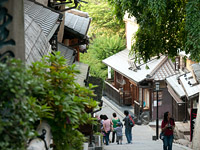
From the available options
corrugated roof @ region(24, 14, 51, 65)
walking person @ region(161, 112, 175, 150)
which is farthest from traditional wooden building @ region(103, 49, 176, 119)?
corrugated roof @ region(24, 14, 51, 65)

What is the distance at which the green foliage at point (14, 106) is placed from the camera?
3086mm

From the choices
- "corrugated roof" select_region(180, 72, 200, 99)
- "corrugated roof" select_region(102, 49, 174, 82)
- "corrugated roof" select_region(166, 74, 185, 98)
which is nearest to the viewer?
"corrugated roof" select_region(180, 72, 200, 99)

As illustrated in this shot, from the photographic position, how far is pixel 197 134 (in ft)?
54.4

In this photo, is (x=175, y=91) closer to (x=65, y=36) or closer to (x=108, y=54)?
(x=65, y=36)

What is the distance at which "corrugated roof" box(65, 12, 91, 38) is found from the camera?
17.3 meters

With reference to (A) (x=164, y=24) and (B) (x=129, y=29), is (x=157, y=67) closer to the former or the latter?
(B) (x=129, y=29)

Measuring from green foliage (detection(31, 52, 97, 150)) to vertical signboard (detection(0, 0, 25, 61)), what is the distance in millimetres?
572

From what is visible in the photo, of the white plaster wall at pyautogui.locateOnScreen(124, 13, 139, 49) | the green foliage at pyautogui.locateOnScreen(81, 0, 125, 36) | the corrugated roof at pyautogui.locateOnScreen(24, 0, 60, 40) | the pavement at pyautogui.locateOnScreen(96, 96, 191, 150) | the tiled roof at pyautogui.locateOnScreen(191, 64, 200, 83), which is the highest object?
the green foliage at pyautogui.locateOnScreen(81, 0, 125, 36)

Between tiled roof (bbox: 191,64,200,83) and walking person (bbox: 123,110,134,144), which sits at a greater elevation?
tiled roof (bbox: 191,64,200,83)

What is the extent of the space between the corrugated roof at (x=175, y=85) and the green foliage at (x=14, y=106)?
20.3 metres

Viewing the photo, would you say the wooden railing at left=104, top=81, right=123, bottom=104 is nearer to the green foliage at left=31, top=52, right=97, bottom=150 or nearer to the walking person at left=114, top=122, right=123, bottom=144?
the walking person at left=114, top=122, right=123, bottom=144

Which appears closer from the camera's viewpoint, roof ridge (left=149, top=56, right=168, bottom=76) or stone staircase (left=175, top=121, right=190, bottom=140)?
stone staircase (left=175, top=121, right=190, bottom=140)

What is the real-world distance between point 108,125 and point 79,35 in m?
3.91

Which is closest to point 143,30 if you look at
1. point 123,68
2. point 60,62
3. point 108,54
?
point 60,62
